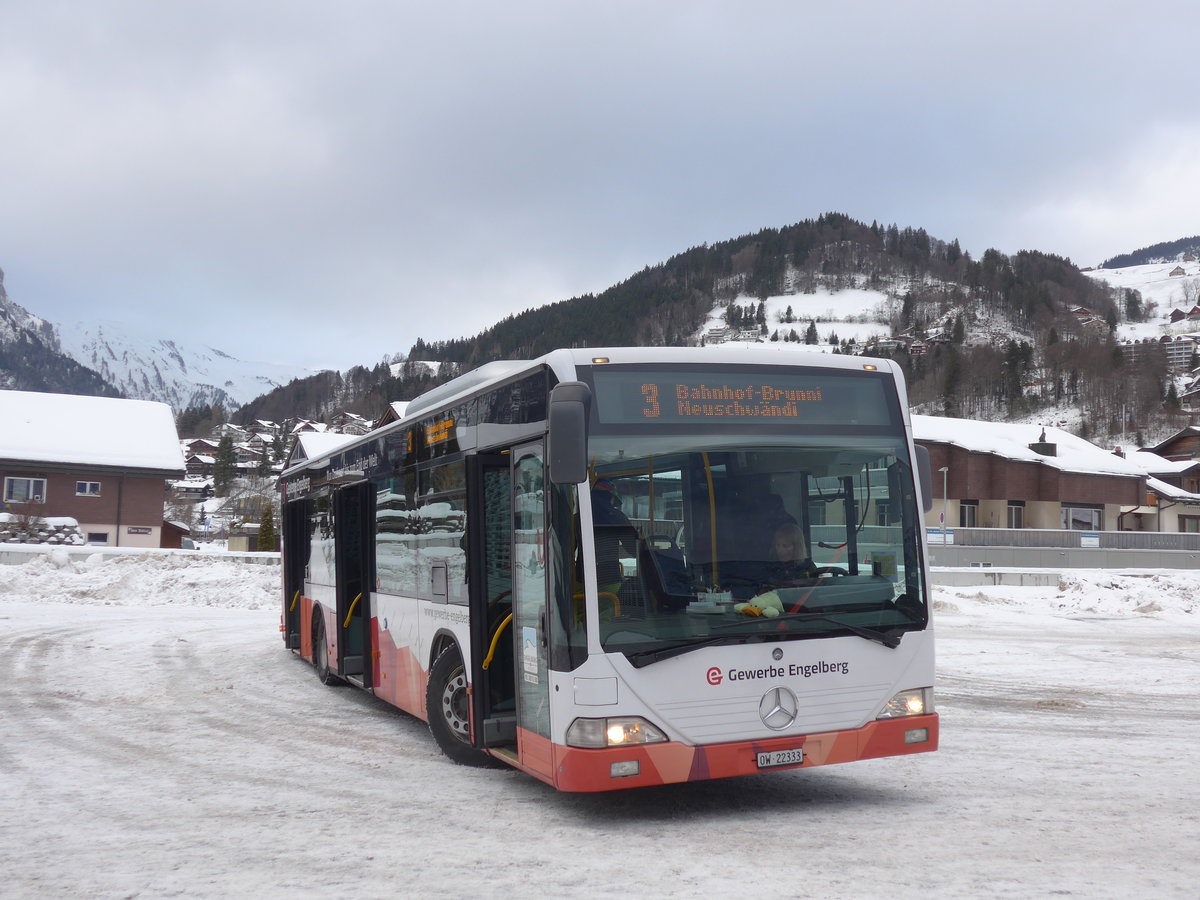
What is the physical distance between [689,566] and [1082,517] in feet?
243

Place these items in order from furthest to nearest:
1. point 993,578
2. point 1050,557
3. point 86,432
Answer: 1. point 86,432
2. point 1050,557
3. point 993,578

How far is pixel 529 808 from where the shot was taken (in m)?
7.28

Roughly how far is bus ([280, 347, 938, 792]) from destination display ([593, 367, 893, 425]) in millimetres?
13

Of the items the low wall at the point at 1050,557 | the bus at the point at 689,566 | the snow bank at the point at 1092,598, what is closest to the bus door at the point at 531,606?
the bus at the point at 689,566

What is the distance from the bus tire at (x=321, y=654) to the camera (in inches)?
516

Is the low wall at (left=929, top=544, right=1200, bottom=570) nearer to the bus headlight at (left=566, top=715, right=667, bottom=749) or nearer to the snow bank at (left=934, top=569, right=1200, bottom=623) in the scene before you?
the snow bank at (left=934, top=569, right=1200, bottom=623)

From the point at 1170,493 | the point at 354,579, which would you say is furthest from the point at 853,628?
the point at 1170,493

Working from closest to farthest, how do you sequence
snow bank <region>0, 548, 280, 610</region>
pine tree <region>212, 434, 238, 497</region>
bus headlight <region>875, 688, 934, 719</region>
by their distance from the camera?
bus headlight <region>875, 688, 934, 719</region>
snow bank <region>0, 548, 280, 610</region>
pine tree <region>212, 434, 238, 497</region>

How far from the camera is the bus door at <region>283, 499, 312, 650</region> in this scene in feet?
48.2

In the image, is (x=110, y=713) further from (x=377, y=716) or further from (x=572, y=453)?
(x=572, y=453)

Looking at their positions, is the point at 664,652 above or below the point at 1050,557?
above

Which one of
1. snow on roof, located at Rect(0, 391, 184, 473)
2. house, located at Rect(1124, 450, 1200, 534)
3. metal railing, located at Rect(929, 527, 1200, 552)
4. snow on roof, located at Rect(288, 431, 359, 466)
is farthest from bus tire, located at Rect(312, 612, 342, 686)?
house, located at Rect(1124, 450, 1200, 534)

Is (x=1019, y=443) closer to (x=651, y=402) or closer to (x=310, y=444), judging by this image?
(x=310, y=444)

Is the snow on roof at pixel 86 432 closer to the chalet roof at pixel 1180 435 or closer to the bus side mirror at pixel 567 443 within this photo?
the bus side mirror at pixel 567 443
